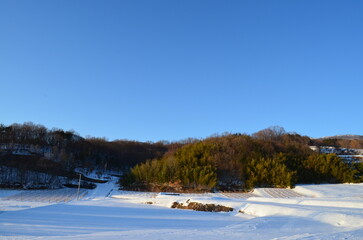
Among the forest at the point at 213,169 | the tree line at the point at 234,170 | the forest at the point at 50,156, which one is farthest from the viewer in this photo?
the forest at the point at 50,156

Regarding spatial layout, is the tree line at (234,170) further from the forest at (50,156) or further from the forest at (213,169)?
the forest at (50,156)

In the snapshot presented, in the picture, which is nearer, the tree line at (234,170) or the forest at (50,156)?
the tree line at (234,170)

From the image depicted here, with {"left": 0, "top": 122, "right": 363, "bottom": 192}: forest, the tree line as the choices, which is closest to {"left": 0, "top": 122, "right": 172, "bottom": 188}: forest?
{"left": 0, "top": 122, "right": 363, "bottom": 192}: forest

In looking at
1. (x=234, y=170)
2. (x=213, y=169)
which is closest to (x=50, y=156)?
(x=213, y=169)

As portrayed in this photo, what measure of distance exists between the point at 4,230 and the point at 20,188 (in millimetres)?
14747

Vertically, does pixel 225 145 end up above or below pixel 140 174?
above

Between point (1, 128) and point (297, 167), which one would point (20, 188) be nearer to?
point (1, 128)

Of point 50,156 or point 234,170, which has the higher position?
point 50,156

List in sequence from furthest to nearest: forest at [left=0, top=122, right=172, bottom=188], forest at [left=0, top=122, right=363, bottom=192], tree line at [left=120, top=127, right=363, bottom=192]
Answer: forest at [left=0, top=122, right=172, bottom=188] < forest at [left=0, top=122, right=363, bottom=192] < tree line at [left=120, top=127, right=363, bottom=192]

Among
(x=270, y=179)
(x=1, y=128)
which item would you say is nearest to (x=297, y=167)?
(x=270, y=179)

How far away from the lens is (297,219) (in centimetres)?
592

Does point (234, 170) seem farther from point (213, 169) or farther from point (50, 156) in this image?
point (50, 156)

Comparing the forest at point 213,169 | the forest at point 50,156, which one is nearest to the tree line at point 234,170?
the forest at point 213,169

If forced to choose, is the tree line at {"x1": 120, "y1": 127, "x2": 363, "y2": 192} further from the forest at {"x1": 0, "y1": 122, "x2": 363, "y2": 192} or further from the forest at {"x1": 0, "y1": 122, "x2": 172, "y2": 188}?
the forest at {"x1": 0, "y1": 122, "x2": 172, "y2": 188}
